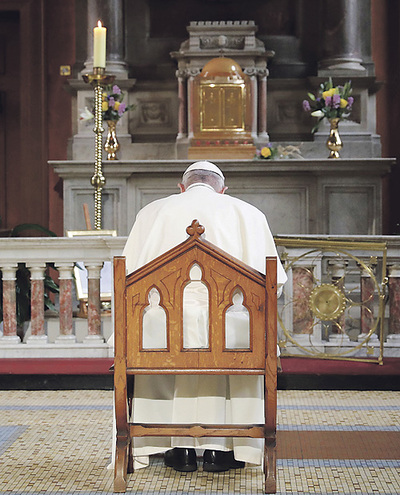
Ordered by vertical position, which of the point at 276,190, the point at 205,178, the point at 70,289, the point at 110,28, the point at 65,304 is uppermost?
the point at 110,28

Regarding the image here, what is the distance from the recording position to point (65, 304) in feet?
19.3

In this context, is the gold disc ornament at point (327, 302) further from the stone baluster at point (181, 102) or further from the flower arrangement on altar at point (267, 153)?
the stone baluster at point (181, 102)

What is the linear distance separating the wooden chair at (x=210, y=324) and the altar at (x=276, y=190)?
5.31 metres

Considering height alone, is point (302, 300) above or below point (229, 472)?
above

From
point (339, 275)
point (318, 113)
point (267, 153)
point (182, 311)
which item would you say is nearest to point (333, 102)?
point (318, 113)

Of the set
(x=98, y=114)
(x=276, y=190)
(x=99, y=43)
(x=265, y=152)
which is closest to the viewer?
(x=99, y=43)

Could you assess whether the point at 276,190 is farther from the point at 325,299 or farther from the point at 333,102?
the point at 325,299

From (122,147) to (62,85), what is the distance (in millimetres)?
1378

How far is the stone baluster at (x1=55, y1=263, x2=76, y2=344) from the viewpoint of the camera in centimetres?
589

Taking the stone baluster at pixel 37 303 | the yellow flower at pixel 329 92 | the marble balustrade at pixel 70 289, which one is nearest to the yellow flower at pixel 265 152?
the yellow flower at pixel 329 92

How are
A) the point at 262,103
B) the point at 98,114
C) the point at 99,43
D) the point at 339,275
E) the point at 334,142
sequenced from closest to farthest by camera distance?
the point at 339,275 → the point at 99,43 → the point at 98,114 → the point at 334,142 → the point at 262,103

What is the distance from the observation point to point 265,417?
3453 mm

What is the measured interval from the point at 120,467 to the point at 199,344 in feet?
1.90

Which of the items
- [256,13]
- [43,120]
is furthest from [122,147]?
[256,13]
